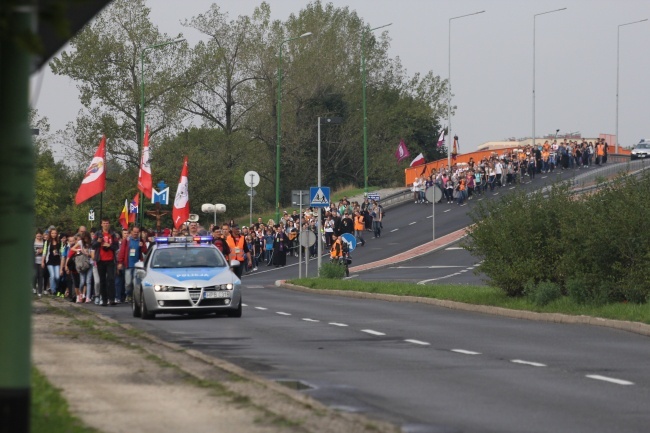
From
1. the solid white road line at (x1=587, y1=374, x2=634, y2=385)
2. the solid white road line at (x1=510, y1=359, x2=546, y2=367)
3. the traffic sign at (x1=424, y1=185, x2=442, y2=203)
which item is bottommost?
the solid white road line at (x1=510, y1=359, x2=546, y2=367)

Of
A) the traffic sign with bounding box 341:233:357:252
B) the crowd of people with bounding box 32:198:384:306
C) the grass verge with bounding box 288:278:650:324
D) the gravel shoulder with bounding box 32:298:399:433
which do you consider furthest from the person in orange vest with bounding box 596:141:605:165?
the gravel shoulder with bounding box 32:298:399:433

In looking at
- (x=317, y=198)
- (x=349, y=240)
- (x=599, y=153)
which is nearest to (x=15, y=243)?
(x=317, y=198)

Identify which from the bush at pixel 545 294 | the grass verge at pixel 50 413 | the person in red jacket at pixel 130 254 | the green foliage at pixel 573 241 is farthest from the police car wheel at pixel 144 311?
the grass verge at pixel 50 413

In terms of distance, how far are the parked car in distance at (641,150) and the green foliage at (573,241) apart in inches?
2666

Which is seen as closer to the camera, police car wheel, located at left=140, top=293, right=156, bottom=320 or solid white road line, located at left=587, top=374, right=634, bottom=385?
solid white road line, located at left=587, top=374, right=634, bottom=385

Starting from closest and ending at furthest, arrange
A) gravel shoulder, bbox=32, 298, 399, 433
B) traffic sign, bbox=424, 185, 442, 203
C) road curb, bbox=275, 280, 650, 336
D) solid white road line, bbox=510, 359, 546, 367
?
gravel shoulder, bbox=32, 298, 399, 433 < solid white road line, bbox=510, 359, 546, 367 < road curb, bbox=275, 280, 650, 336 < traffic sign, bbox=424, 185, 442, 203

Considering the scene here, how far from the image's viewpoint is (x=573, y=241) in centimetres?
2675

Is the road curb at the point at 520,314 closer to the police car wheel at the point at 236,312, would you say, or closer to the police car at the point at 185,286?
the police car wheel at the point at 236,312

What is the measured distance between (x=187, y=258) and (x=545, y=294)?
6643mm

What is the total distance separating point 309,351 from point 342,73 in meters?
90.8

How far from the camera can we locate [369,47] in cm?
11562

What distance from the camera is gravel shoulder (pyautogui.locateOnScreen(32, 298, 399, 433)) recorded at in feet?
29.8

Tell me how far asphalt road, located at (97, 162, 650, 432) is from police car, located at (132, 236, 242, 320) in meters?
0.30

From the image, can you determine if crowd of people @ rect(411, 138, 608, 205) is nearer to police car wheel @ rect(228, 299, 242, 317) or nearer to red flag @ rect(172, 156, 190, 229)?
red flag @ rect(172, 156, 190, 229)
